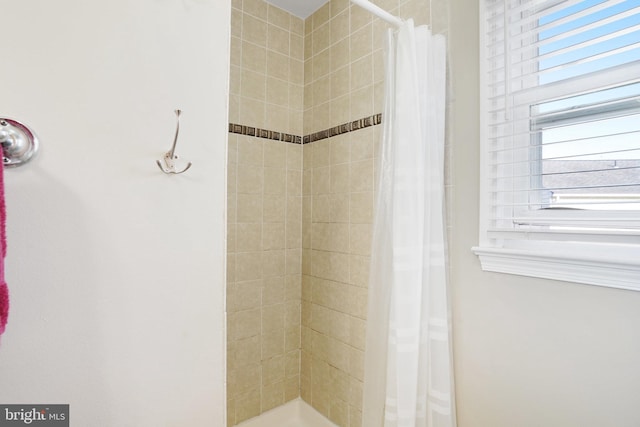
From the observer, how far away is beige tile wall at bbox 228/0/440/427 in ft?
5.62

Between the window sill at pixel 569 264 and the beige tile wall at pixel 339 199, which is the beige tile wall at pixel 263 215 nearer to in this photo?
the beige tile wall at pixel 339 199

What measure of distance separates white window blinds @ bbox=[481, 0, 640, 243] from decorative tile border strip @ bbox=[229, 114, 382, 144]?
600 mm

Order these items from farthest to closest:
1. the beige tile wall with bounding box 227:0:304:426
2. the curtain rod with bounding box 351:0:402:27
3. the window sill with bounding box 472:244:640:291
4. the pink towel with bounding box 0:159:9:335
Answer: the beige tile wall with bounding box 227:0:304:426 < the curtain rod with bounding box 351:0:402:27 < the window sill with bounding box 472:244:640:291 < the pink towel with bounding box 0:159:9:335

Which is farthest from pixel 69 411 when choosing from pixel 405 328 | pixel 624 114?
pixel 624 114

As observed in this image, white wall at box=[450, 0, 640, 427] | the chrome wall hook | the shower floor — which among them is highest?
the chrome wall hook

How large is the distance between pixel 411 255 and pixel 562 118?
0.69 m

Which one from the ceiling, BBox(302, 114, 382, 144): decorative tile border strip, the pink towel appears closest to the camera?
the pink towel

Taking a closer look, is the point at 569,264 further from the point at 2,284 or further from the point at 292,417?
the point at 292,417

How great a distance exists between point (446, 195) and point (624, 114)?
58 centimetres

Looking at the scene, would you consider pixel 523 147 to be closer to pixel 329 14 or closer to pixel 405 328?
pixel 405 328

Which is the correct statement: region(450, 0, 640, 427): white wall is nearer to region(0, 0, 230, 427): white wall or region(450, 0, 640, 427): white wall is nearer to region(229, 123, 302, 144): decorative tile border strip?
region(0, 0, 230, 427): white wall

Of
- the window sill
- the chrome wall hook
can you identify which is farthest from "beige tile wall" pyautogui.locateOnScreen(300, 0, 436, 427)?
the chrome wall hook

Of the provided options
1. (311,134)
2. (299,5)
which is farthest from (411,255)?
(299,5)

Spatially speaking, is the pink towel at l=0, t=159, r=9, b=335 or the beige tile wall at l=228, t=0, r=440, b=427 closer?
the pink towel at l=0, t=159, r=9, b=335
